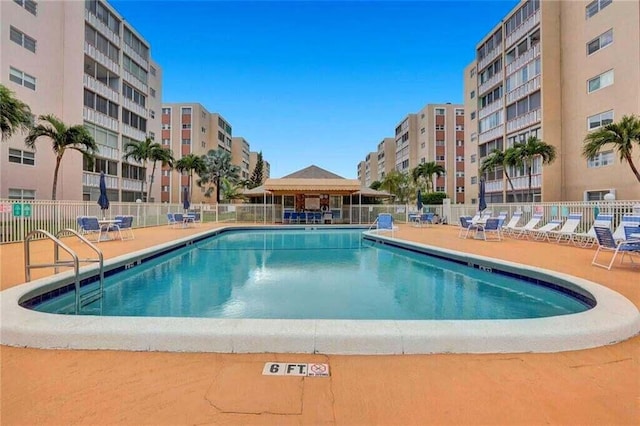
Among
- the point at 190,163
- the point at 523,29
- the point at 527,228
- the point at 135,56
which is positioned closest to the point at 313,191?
the point at 527,228

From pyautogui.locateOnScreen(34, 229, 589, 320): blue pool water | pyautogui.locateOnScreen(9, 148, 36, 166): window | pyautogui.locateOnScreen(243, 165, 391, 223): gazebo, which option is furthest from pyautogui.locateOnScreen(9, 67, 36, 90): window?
pyautogui.locateOnScreen(34, 229, 589, 320): blue pool water

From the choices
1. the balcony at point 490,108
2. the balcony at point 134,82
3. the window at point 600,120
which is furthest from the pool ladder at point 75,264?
the balcony at point 490,108

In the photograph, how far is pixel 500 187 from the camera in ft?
100

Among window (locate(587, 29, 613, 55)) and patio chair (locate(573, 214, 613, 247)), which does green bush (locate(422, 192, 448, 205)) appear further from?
patio chair (locate(573, 214, 613, 247))

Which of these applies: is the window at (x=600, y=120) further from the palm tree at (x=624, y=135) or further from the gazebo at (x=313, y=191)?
the gazebo at (x=313, y=191)

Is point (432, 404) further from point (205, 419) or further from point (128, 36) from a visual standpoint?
point (128, 36)

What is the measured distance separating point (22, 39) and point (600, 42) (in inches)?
1304

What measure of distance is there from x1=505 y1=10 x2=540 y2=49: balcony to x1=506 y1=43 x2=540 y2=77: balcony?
1.52 metres

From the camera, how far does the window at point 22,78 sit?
64.2ft

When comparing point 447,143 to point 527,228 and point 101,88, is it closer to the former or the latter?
point 527,228

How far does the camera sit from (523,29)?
88.5 feet

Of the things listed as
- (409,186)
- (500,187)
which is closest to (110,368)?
(500,187)

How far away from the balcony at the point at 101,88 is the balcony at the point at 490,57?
3209cm

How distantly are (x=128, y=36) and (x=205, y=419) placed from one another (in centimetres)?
3640
